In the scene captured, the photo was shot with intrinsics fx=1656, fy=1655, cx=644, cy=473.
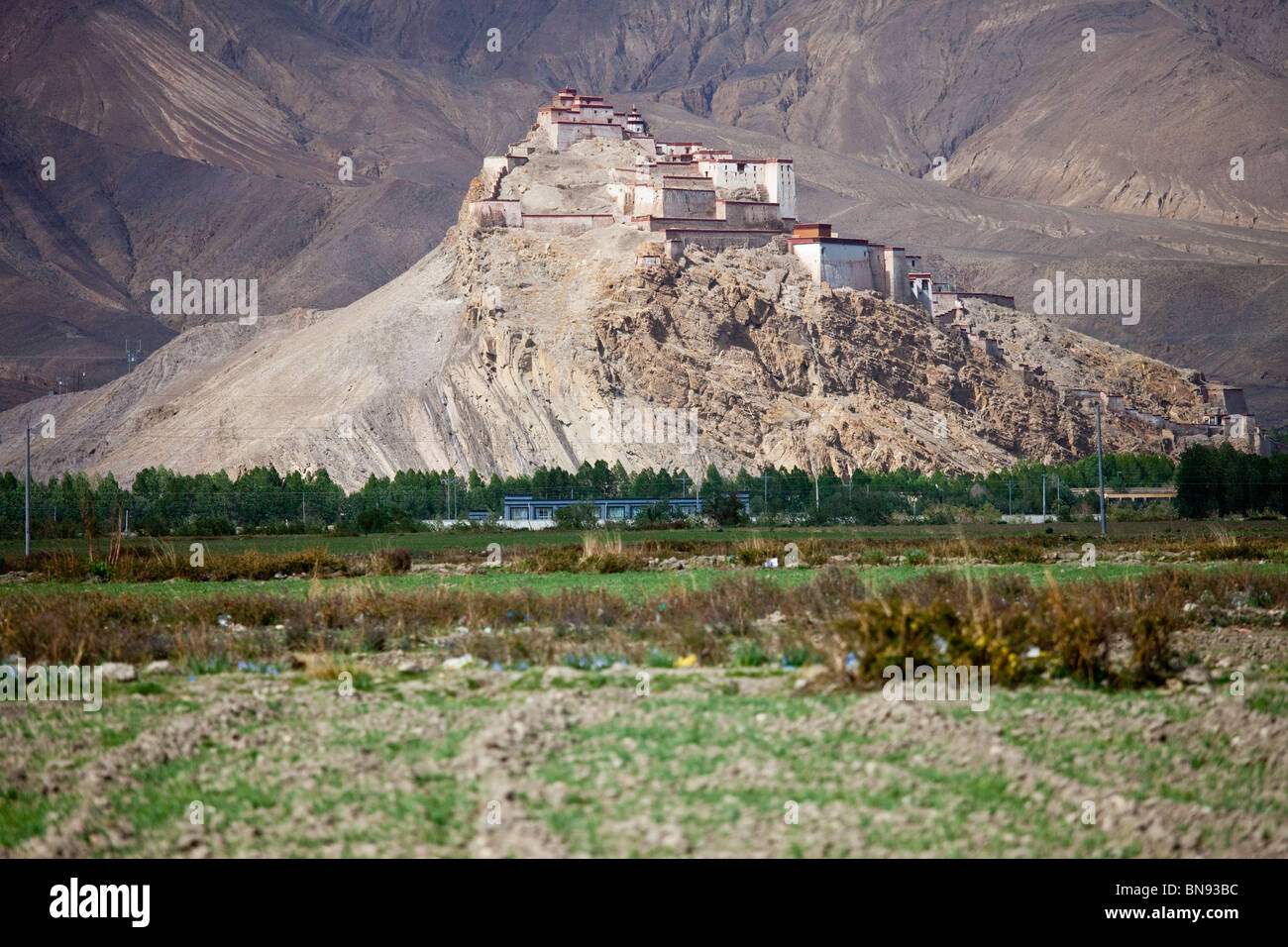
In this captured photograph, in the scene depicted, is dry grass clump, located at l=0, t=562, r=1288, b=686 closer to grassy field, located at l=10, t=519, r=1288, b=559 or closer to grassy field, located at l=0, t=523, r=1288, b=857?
grassy field, located at l=0, t=523, r=1288, b=857

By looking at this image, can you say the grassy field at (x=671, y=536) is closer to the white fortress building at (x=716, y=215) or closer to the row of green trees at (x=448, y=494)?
the row of green trees at (x=448, y=494)

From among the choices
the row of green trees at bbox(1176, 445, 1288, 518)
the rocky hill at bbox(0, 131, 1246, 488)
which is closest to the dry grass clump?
the row of green trees at bbox(1176, 445, 1288, 518)

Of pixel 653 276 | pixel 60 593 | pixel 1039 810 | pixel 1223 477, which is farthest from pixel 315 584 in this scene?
pixel 653 276

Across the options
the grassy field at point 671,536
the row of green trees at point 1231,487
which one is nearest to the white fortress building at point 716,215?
the row of green trees at point 1231,487

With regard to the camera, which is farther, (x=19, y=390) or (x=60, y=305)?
(x=60, y=305)

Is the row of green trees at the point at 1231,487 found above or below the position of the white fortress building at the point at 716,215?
below
